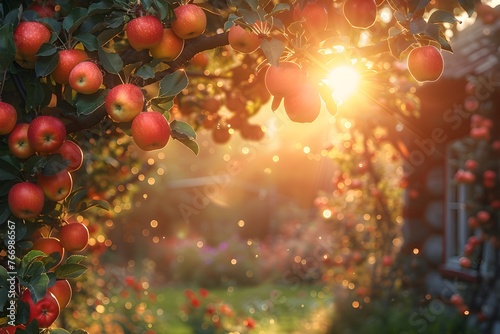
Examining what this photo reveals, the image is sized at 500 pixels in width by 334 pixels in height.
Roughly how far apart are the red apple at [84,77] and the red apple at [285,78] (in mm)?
473

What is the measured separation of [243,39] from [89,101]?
0.46 meters

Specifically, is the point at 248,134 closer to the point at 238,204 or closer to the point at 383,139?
the point at 383,139

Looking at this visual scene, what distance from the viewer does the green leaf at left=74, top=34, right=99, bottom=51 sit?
1.83m

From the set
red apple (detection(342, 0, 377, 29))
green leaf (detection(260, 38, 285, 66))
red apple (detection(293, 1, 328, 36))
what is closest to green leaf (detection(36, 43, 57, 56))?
green leaf (detection(260, 38, 285, 66))

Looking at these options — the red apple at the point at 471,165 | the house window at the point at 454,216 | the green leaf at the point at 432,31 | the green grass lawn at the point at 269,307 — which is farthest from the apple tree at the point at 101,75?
the house window at the point at 454,216

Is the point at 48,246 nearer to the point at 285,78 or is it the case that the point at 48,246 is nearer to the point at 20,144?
the point at 20,144

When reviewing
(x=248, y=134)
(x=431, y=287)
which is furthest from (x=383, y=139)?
(x=248, y=134)

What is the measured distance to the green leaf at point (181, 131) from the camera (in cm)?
184

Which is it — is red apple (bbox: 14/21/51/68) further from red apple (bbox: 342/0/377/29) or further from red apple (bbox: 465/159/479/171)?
red apple (bbox: 465/159/479/171)

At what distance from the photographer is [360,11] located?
1.88m

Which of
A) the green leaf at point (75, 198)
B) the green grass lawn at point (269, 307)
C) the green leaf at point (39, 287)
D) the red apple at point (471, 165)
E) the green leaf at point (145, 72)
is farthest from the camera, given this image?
the green grass lawn at point (269, 307)

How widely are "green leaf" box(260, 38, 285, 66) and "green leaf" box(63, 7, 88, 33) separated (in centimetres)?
50

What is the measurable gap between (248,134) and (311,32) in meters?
1.52

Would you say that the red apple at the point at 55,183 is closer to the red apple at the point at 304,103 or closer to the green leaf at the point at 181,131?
the green leaf at the point at 181,131
